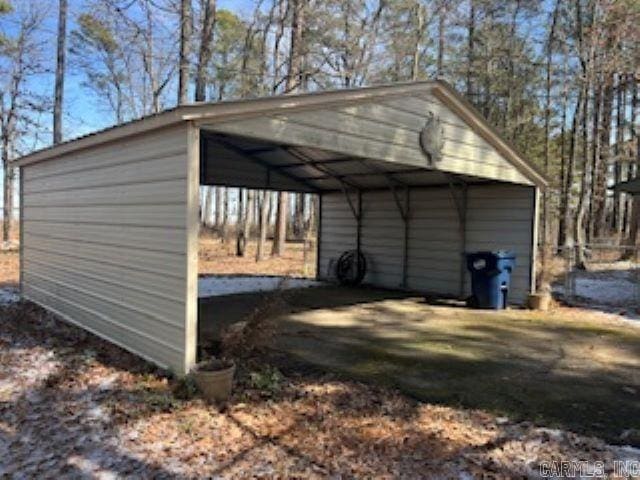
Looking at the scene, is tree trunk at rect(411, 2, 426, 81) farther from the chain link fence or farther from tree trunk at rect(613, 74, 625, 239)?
the chain link fence

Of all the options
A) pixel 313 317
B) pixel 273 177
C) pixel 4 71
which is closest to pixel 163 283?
pixel 313 317

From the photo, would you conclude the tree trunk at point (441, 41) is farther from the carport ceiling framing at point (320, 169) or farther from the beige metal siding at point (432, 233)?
the carport ceiling framing at point (320, 169)

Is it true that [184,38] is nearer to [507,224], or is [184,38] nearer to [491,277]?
[507,224]

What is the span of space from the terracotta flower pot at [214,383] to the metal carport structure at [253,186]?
0.35 m

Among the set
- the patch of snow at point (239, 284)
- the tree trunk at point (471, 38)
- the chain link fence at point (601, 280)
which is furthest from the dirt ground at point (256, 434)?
the tree trunk at point (471, 38)

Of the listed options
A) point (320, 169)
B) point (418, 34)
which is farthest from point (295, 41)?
point (320, 169)

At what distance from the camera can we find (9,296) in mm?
8516

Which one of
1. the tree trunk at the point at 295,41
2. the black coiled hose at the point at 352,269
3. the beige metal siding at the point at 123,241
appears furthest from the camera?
the tree trunk at the point at 295,41

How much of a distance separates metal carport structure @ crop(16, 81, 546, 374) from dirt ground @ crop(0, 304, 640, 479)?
0.66 meters

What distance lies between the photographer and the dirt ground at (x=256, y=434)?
2922 millimetres

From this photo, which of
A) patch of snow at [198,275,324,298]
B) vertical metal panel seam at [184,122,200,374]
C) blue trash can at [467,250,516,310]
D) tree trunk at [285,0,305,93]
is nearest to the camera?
vertical metal panel seam at [184,122,200,374]

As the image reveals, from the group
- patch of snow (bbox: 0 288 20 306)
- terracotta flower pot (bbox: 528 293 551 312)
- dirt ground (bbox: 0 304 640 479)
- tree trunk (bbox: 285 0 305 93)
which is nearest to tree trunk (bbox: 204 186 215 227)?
tree trunk (bbox: 285 0 305 93)

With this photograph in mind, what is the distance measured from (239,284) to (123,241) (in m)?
5.56

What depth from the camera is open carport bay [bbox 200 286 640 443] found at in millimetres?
3906
